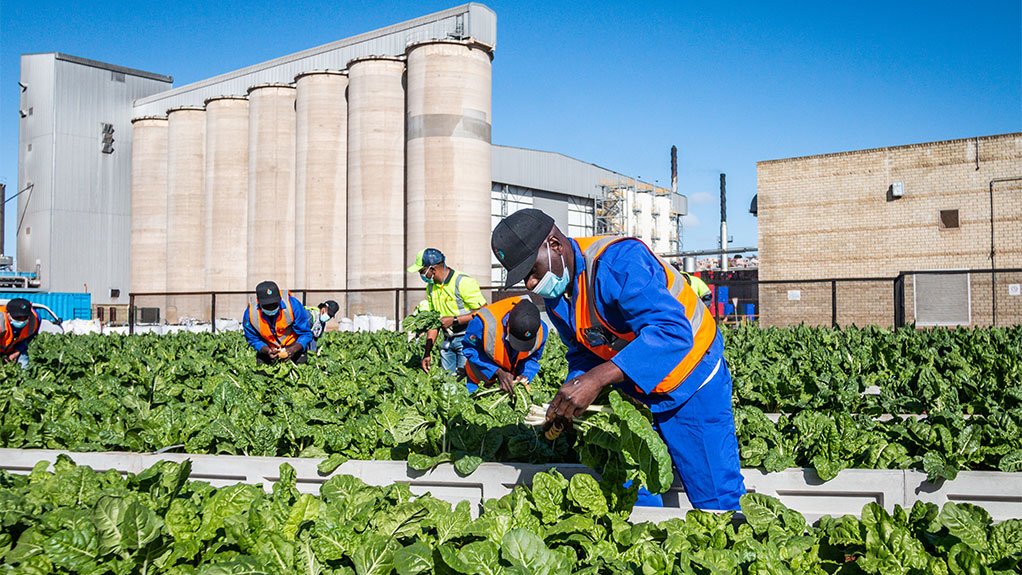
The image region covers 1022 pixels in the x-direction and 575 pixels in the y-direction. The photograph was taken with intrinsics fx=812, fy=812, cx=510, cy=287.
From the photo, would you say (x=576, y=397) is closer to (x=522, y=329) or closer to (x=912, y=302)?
(x=522, y=329)

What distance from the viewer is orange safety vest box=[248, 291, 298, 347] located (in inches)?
343

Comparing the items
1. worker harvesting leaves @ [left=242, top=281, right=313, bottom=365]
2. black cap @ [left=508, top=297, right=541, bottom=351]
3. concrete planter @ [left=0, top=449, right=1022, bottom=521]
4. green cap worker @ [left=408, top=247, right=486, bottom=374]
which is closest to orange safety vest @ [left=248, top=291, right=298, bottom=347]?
worker harvesting leaves @ [left=242, top=281, right=313, bottom=365]

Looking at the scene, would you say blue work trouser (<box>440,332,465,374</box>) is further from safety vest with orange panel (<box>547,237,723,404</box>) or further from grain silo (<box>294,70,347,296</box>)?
grain silo (<box>294,70,347,296</box>)

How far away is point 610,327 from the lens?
3.76 metres

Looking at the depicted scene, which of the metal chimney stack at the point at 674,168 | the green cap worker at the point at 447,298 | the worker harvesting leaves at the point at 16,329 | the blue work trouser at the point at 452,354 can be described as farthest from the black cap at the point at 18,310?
the metal chimney stack at the point at 674,168

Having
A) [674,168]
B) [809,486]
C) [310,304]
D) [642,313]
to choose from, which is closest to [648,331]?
[642,313]

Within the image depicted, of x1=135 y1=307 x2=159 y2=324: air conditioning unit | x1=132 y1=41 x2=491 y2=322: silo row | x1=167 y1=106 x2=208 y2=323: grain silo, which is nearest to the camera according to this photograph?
x1=135 y1=307 x2=159 y2=324: air conditioning unit

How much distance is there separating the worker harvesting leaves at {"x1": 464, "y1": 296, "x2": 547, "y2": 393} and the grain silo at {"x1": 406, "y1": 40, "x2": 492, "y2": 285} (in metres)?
23.5

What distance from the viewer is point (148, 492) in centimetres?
342

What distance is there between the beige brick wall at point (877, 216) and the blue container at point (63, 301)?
99.6 feet

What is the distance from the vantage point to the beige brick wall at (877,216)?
97.3ft

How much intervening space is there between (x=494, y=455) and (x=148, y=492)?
1.90m

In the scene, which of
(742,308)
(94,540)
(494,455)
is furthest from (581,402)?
(742,308)

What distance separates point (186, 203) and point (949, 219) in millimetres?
34068
